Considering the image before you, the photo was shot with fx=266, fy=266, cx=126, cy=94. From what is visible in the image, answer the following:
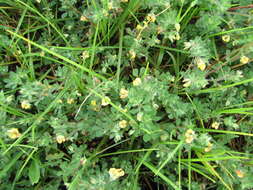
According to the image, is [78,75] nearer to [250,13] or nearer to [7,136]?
[7,136]

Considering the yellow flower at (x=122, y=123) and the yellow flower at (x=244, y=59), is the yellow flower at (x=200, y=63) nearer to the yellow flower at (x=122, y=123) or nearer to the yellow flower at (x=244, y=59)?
the yellow flower at (x=244, y=59)

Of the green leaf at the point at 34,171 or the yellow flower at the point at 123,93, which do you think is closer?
the yellow flower at the point at 123,93

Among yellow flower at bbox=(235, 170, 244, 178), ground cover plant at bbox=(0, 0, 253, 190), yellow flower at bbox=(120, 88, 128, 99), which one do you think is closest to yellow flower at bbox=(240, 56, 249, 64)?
ground cover plant at bbox=(0, 0, 253, 190)

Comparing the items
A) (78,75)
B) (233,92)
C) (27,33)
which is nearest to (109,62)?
(78,75)

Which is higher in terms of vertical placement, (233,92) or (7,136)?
(233,92)

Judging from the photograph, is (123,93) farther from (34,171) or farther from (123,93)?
(34,171)

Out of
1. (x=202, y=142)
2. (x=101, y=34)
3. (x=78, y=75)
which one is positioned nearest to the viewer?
(x=202, y=142)

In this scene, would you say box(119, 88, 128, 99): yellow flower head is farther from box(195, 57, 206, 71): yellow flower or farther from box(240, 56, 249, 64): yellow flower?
box(240, 56, 249, 64): yellow flower

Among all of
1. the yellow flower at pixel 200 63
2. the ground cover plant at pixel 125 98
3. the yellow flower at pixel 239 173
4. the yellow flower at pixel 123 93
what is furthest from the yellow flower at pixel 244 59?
the yellow flower at pixel 123 93

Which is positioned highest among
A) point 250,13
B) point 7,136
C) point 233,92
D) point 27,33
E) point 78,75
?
point 250,13
